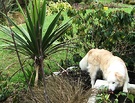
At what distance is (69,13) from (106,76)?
180 cm

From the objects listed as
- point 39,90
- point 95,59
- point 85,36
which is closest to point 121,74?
point 95,59

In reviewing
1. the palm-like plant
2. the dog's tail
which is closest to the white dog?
the dog's tail

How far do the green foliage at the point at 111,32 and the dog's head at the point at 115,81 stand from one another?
1.32m

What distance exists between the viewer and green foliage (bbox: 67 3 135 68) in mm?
5273

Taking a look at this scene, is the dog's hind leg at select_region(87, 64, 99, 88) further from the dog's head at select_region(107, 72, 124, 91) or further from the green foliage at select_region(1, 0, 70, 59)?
Result: the green foliage at select_region(1, 0, 70, 59)

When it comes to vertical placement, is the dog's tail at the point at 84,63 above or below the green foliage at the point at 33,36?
below

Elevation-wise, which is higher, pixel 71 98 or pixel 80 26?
pixel 80 26

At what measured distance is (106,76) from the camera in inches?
169

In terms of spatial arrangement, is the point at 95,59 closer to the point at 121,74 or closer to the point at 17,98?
the point at 121,74

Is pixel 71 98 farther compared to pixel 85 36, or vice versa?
pixel 85 36

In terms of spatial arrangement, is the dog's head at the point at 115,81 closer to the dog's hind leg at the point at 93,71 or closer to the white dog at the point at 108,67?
the white dog at the point at 108,67

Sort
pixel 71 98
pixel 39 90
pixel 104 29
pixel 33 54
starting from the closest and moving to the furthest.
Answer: pixel 71 98 < pixel 39 90 < pixel 33 54 < pixel 104 29

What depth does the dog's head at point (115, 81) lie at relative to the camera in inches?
159

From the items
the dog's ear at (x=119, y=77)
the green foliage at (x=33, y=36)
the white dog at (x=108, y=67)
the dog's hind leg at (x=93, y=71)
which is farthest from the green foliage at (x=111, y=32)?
the dog's ear at (x=119, y=77)
